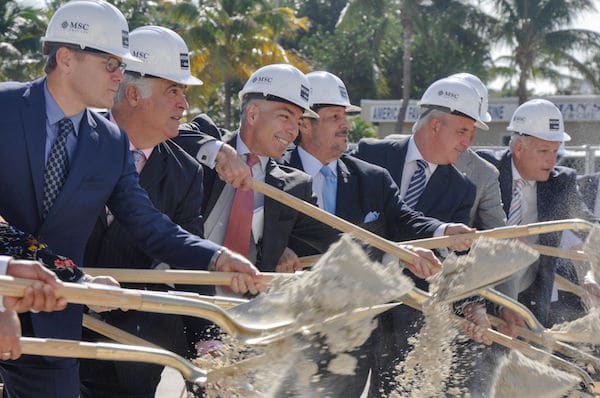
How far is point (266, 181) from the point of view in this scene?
5.53 meters

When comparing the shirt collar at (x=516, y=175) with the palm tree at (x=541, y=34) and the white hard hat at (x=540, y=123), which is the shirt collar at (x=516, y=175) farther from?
the palm tree at (x=541, y=34)

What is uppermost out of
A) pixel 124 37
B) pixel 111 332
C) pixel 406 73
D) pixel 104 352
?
pixel 124 37

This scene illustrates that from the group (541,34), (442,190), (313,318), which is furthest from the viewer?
(541,34)

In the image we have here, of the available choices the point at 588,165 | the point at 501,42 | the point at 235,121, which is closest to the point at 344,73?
the point at 501,42

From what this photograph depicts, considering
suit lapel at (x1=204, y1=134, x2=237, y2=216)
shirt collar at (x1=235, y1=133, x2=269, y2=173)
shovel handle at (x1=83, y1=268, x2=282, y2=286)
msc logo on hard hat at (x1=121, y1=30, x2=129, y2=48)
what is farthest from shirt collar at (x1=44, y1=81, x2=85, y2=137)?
shirt collar at (x1=235, y1=133, x2=269, y2=173)

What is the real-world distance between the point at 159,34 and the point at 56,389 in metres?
1.90

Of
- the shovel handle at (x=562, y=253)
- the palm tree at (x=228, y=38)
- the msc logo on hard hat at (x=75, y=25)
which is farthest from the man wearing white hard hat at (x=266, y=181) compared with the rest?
the palm tree at (x=228, y=38)

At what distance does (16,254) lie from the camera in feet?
12.8

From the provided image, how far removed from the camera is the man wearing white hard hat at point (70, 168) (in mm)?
4145

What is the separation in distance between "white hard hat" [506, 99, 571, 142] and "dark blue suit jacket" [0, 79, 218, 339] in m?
3.44

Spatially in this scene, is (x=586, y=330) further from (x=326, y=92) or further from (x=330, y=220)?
(x=326, y=92)

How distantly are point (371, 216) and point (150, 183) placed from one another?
1521 mm

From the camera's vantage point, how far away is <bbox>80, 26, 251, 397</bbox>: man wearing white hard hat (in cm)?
491

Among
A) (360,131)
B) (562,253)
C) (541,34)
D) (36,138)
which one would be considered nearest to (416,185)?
(562,253)
